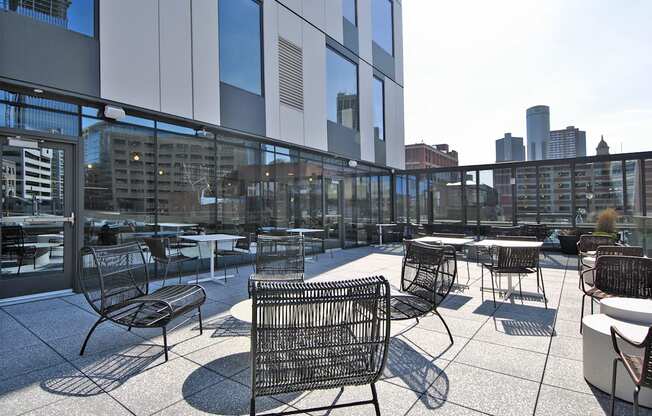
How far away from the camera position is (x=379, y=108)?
13.8 meters

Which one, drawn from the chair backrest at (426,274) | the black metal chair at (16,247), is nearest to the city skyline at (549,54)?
the chair backrest at (426,274)

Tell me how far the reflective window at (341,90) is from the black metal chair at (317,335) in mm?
9704

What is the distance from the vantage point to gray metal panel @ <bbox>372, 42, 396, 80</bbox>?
13.5 meters

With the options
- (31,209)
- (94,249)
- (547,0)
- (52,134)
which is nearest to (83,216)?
(31,209)

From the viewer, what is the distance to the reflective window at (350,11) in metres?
11.8

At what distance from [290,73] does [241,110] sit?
226cm

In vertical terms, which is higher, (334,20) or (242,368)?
(334,20)

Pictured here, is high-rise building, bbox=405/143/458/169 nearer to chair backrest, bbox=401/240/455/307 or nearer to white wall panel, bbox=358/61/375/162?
white wall panel, bbox=358/61/375/162

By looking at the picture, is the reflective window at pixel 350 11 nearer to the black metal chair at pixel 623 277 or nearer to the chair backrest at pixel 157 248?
the chair backrest at pixel 157 248

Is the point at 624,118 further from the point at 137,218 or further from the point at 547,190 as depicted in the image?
the point at 137,218

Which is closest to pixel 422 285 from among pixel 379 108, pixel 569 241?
pixel 569 241

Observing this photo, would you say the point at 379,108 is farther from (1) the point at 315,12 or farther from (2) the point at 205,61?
(2) the point at 205,61

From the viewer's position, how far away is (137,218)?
6.44m

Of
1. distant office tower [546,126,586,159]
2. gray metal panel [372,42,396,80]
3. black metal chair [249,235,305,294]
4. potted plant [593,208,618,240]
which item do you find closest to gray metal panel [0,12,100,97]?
black metal chair [249,235,305,294]
